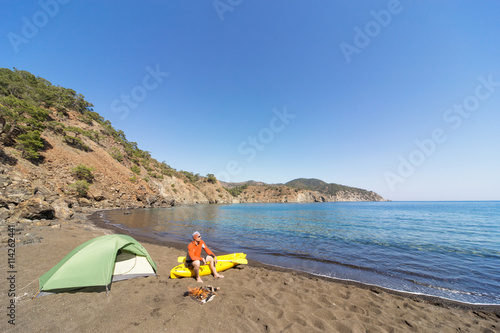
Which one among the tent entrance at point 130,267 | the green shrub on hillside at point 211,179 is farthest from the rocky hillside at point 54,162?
the green shrub on hillside at point 211,179

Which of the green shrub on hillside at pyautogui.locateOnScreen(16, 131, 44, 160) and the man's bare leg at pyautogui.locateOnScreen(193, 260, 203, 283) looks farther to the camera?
the green shrub on hillside at pyautogui.locateOnScreen(16, 131, 44, 160)

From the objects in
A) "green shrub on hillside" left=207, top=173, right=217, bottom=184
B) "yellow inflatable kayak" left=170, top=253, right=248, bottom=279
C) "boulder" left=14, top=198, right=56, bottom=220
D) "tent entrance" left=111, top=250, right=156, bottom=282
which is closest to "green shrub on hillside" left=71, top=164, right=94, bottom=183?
"boulder" left=14, top=198, right=56, bottom=220

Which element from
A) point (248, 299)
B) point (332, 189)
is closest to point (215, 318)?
point (248, 299)

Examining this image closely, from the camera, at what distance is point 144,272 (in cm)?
633

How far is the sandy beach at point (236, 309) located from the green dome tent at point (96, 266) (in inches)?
9.8

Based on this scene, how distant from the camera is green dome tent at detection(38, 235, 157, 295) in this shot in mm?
4801

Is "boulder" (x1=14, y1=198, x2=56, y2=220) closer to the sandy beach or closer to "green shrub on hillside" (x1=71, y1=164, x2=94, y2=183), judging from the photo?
the sandy beach

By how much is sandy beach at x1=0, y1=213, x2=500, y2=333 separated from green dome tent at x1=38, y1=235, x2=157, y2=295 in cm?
25

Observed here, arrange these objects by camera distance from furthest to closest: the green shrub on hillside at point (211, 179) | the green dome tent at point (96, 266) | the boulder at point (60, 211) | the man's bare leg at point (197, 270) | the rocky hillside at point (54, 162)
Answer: the green shrub on hillside at point (211, 179)
the boulder at point (60, 211)
the rocky hillside at point (54, 162)
the man's bare leg at point (197, 270)
the green dome tent at point (96, 266)

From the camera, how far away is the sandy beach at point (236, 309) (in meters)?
3.79

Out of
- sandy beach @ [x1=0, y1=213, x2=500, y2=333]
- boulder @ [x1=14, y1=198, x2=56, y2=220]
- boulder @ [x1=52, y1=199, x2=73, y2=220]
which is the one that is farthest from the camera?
boulder @ [x1=52, y1=199, x2=73, y2=220]

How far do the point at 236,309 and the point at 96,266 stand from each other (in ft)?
13.8

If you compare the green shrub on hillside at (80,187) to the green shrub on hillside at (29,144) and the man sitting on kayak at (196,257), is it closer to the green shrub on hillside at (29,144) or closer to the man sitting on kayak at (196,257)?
the green shrub on hillside at (29,144)

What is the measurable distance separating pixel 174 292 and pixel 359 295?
597 cm
